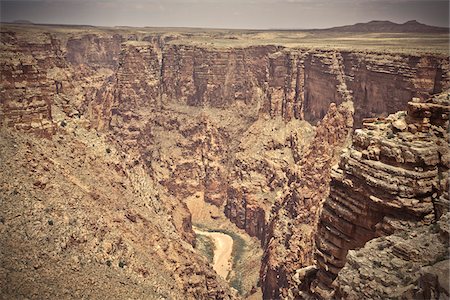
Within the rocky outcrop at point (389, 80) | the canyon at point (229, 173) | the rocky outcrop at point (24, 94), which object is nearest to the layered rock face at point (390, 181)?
the canyon at point (229, 173)

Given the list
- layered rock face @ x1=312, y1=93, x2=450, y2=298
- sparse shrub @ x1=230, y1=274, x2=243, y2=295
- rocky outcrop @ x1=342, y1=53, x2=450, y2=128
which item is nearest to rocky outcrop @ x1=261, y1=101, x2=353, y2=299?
sparse shrub @ x1=230, y1=274, x2=243, y2=295

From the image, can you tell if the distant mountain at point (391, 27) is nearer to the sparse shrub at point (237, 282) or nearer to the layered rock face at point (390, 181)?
the sparse shrub at point (237, 282)

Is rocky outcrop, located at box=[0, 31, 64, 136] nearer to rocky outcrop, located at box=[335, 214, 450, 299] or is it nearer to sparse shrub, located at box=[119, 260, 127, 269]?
sparse shrub, located at box=[119, 260, 127, 269]

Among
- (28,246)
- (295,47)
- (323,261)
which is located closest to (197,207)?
(295,47)

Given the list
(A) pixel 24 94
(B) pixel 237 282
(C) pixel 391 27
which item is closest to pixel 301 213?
(B) pixel 237 282

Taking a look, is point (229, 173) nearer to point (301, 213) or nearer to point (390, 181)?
point (301, 213)

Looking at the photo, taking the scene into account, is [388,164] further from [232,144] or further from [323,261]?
[232,144]
